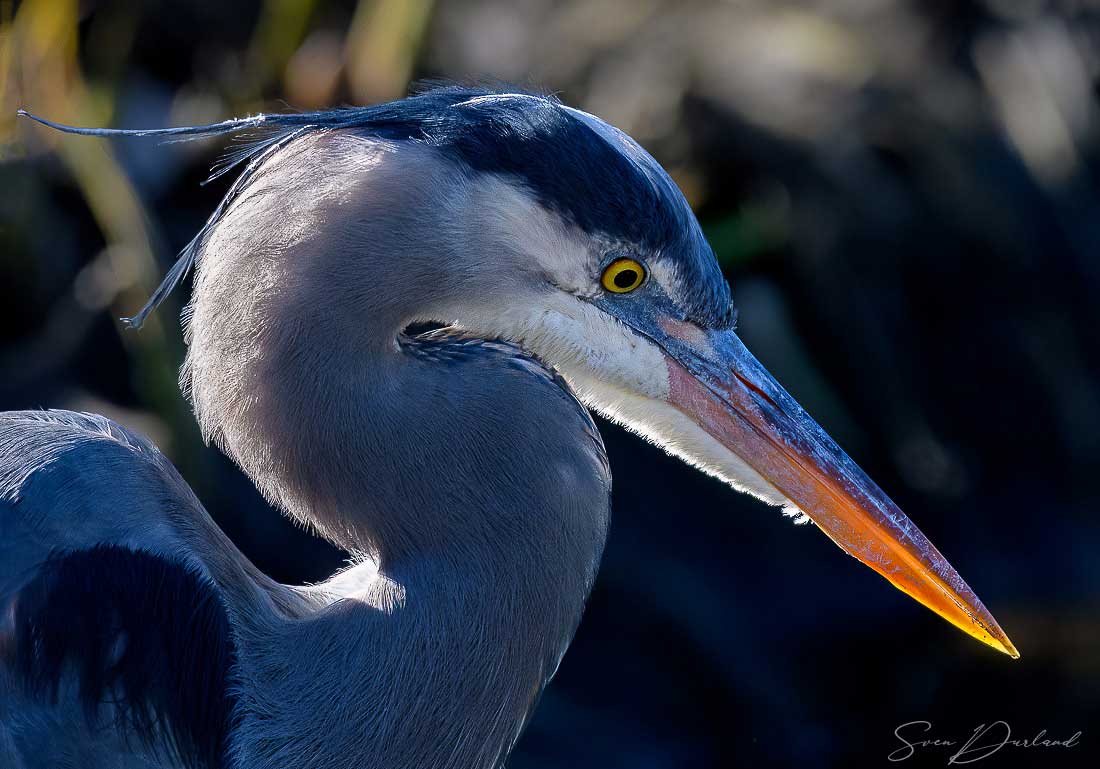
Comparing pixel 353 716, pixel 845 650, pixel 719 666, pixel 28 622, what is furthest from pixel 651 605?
pixel 28 622

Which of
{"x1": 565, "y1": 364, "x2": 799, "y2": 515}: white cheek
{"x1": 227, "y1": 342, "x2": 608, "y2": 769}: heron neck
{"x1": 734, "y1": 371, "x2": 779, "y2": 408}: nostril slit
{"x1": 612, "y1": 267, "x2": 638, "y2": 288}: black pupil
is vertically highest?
{"x1": 612, "y1": 267, "x2": 638, "y2": 288}: black pupil

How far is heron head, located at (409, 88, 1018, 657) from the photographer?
1824 mm

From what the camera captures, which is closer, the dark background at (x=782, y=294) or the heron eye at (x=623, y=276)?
the heron eye at (x=623, y=276)

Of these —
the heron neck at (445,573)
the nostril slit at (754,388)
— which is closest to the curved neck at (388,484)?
the heron neck at (445,573)

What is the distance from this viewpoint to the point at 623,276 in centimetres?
191

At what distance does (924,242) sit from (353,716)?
3191mm

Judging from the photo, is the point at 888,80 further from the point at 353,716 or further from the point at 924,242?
the point at 353,716

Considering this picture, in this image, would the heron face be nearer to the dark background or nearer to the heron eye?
the heron eye

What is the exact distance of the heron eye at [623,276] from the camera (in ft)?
6.20
